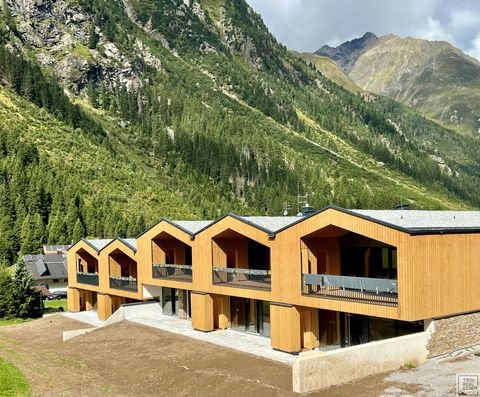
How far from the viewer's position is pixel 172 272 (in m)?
34.7

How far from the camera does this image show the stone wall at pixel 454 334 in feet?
67.2

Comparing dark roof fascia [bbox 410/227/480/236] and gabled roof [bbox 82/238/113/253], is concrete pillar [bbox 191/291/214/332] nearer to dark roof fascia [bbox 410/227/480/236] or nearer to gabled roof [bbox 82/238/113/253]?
gabled roof [bbox 82/238/113/253]

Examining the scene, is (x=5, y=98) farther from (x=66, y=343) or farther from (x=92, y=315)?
(x=66, y=343)

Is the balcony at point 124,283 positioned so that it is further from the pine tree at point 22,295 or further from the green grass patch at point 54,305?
the green grass patch at point 54,305

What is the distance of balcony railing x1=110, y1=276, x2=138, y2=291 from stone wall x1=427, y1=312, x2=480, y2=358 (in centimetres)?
2310

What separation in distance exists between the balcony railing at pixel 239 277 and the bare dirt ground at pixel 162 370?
3.61 metres

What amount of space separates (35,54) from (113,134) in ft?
121

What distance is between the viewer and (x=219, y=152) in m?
153

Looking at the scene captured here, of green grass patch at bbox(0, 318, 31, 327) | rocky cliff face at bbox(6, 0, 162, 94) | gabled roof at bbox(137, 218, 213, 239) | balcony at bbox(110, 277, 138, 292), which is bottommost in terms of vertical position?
green grass patch at bbox(0, 318, 31, 327)

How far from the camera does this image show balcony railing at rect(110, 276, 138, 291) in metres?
38.4

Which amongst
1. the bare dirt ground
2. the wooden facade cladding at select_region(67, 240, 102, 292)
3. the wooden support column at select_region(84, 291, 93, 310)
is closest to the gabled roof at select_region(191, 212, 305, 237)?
the bare dirt ground

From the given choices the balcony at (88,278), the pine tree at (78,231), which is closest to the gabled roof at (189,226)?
the balcony at (88,278)

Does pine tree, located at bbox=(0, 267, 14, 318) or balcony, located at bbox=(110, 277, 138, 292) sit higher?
balcony, located at bbox=(110, 277, 138, 292)

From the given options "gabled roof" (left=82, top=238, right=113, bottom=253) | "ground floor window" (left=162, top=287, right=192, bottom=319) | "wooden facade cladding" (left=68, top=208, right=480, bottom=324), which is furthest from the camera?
"gabled roof" (left=82, top=238, right=113, bottom=253)
